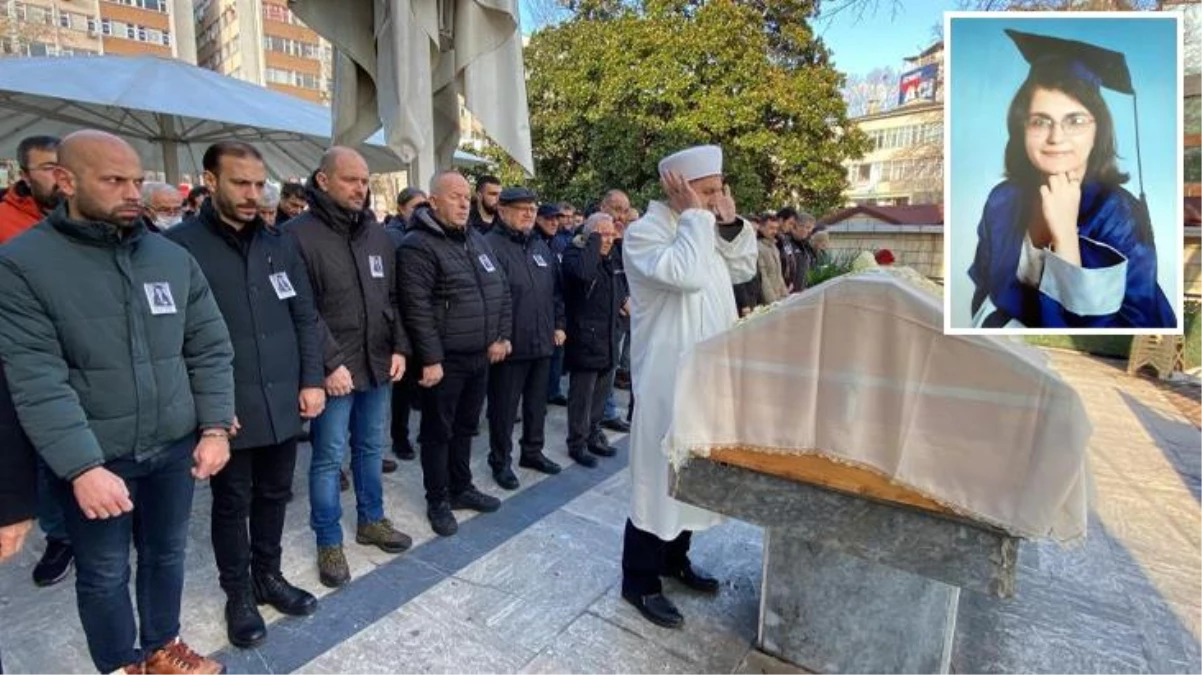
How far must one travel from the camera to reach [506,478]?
4062mm

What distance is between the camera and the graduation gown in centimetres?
126

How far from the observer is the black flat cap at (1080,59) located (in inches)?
48.5

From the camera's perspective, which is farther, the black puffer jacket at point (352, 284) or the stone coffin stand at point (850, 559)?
the black puffer jacket at point (352, 284)

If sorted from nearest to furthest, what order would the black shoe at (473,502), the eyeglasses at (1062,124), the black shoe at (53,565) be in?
the eyeglasses at (1062,124)
the black shoe at (53,565)
the black shoe at (473,502)

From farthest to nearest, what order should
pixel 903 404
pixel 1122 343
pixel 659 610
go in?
pixel 1122 343 < pixel 659 610 < pixel 903 404

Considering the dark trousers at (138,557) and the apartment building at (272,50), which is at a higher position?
the apartment building at (272,50)

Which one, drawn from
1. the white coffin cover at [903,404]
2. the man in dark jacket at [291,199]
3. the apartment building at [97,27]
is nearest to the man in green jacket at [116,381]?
the white coffin cover at [903,404]

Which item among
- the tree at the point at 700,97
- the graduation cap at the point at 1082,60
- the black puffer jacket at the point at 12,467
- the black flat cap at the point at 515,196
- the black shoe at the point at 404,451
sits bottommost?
the black shoe at the point at 404,451

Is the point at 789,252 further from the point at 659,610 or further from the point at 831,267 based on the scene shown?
the point at 659,610

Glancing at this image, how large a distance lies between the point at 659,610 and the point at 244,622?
162 cm

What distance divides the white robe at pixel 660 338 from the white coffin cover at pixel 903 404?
64 centimetres

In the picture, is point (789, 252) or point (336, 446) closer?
point (336, 446)

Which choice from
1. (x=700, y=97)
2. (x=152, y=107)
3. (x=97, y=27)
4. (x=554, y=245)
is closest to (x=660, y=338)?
(x=554, y=245)

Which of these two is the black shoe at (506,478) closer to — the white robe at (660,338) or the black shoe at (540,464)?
the black shoe at (540,464)
